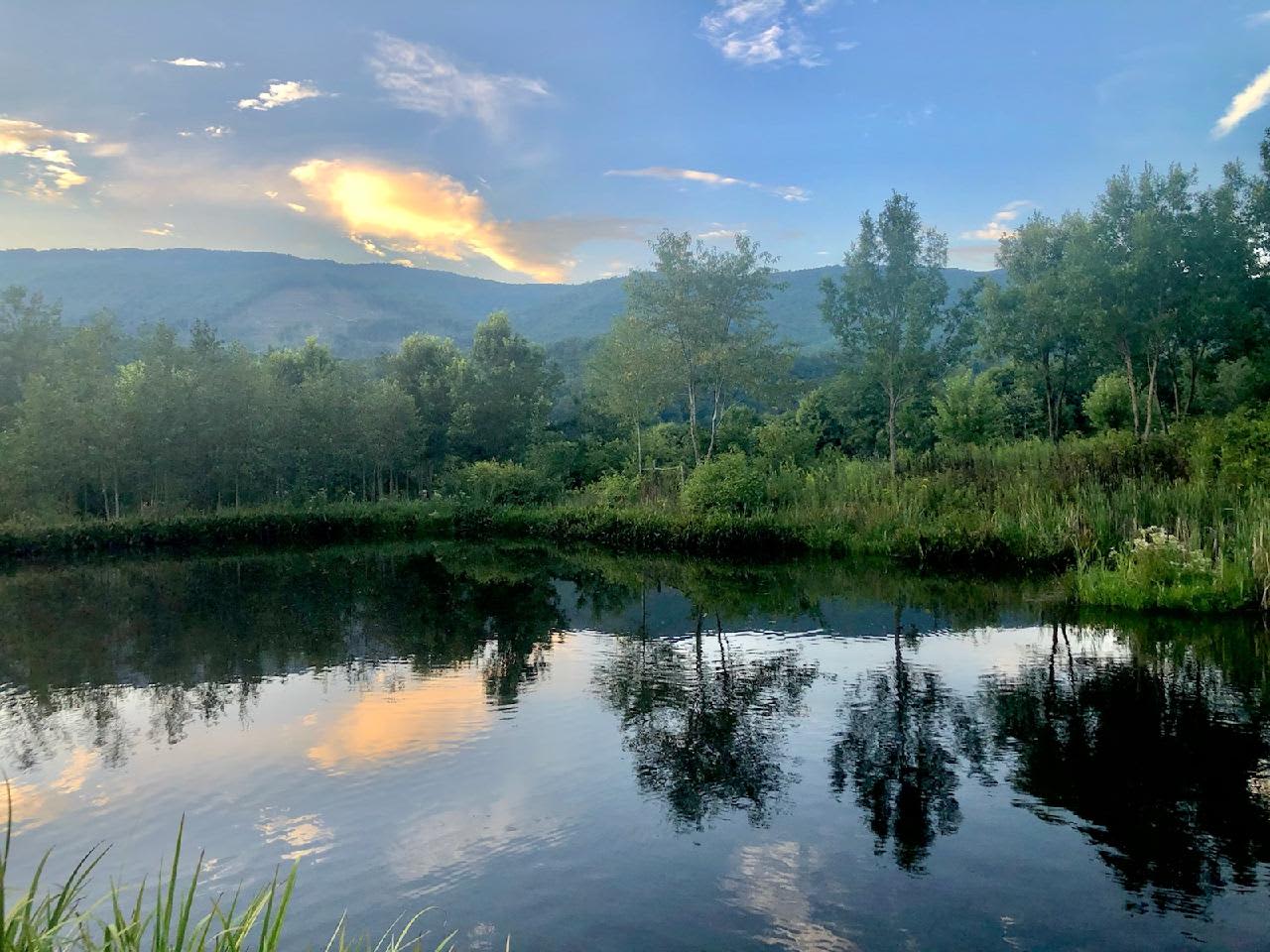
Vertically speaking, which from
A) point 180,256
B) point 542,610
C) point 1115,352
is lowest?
point 542,610

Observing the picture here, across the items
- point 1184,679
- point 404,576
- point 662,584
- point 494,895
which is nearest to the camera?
point 494,895

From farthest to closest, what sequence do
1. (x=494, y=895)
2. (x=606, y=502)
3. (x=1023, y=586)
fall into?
(x=606, y=502)
(x=1023, y=586)
(x=494, y=895)

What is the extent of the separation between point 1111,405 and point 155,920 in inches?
1381

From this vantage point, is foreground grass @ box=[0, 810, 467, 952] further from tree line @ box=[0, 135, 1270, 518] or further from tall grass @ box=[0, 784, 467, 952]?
tree line @ box=[0, 135, 1270, 518]

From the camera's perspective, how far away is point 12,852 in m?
6.31

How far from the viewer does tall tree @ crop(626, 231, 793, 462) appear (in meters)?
28.2

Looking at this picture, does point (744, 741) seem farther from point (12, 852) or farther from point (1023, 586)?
point (1023, 586)

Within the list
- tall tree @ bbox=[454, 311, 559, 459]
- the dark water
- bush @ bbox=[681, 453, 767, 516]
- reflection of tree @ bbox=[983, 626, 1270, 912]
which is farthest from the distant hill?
reflection of tree @ bbox=[983, 626, 1270, 912]

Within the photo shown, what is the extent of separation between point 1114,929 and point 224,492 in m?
35.6

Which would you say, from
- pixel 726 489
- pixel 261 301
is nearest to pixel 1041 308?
pixel 726 489

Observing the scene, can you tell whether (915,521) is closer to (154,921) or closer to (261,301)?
(154,921)

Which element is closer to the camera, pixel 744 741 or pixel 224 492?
pixel 744 741

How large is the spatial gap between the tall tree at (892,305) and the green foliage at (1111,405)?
9.53 meters

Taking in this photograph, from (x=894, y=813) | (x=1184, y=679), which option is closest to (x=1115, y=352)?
(x=1184, y=679)
